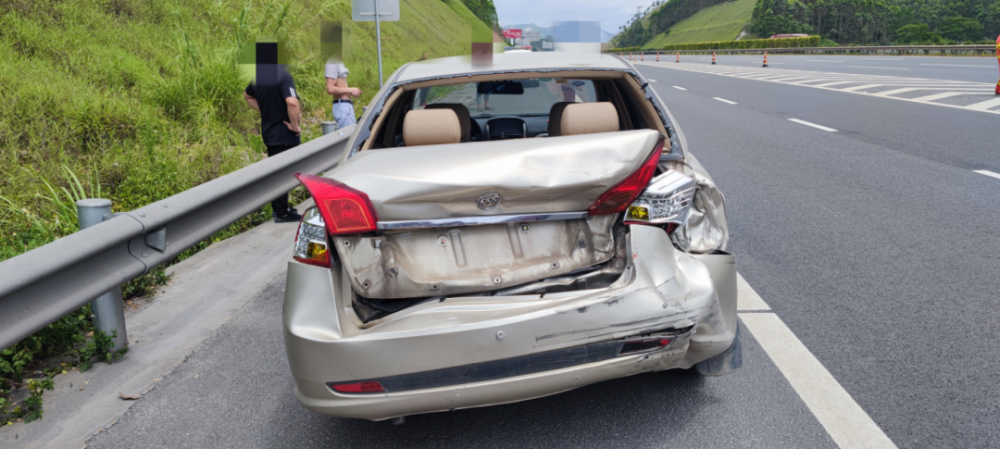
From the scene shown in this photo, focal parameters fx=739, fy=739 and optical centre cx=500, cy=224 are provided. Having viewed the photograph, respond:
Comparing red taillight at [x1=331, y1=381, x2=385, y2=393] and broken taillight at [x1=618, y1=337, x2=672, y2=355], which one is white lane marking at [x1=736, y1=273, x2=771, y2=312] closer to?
broken taillight at [x1=618, y1=337, x2=672, y2=355]

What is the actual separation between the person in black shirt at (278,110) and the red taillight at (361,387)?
441 cm

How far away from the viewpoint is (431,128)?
343 centimetres

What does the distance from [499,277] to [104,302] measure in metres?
2.08

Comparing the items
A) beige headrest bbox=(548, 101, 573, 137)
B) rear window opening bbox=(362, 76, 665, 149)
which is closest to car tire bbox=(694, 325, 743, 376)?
rear window opening bbox=(362, 76, 665, 149)

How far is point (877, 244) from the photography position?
5.27 meters

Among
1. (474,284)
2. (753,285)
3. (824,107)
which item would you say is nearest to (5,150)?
(474,284)

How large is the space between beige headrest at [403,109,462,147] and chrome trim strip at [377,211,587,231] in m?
0.89

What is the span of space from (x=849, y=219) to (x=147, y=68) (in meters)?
8.59

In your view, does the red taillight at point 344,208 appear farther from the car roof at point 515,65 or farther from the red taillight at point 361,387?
the car roof at point 515,65

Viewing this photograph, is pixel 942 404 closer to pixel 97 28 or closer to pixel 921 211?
pixel 921 211

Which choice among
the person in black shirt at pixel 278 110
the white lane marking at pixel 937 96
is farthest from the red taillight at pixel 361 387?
the white lane marking at pixel 937 96

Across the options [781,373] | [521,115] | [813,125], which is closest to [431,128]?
[781,373]

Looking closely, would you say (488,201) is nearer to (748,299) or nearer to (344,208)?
(344,208)

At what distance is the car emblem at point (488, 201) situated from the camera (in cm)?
260
